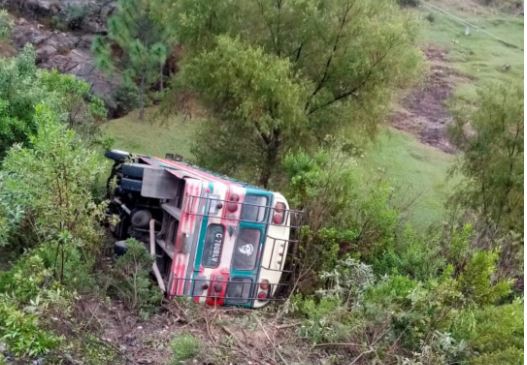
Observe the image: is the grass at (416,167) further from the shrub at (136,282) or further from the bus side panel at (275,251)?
the shrub at (136,282)

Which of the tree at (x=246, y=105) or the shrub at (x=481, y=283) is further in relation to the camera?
the tree at (x=246, y=105)

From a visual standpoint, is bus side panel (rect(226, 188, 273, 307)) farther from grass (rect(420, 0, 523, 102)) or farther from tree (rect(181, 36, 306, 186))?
grass (rect(420, 0, 523, 102))

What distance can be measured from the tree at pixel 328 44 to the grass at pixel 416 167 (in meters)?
4.36

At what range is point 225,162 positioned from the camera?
1302 centimetres

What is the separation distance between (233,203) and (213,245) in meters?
0.55

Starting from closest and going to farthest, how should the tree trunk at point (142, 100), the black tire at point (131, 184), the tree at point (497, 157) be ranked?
the black tire at point (131, 184) → the tree at point (497, 157) → the tree trunk at point (142, 100)

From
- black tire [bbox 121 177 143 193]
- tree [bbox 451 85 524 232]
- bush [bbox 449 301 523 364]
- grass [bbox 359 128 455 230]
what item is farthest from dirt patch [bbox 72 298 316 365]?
grass [bbox 359 128 455 230]

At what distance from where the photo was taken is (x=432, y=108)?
28391 mm

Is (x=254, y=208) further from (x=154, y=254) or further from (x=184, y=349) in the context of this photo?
(x=184, y=349)

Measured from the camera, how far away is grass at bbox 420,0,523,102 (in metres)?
31.0

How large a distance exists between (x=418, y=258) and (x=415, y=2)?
36.7 metres

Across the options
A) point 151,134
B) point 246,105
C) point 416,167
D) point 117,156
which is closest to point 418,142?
point 416,167

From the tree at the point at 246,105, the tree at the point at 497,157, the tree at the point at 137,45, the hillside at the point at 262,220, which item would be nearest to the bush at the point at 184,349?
the hillside at the point at 262,220

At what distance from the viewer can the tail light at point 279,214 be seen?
655cm
